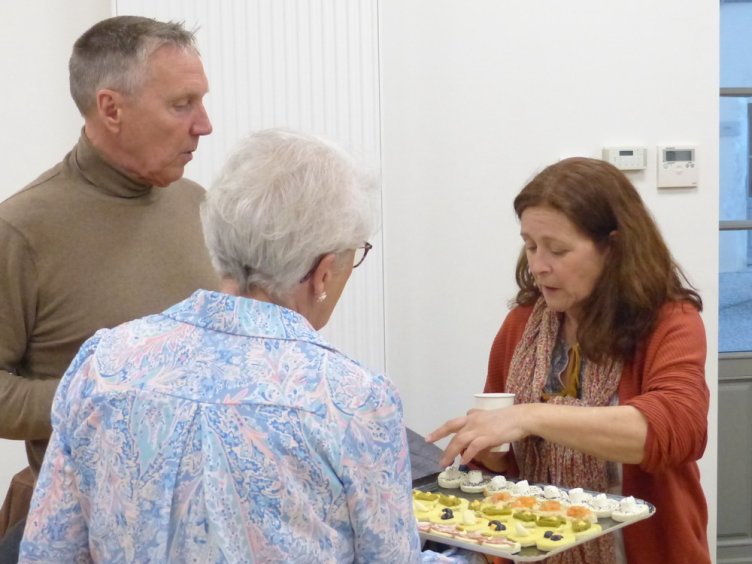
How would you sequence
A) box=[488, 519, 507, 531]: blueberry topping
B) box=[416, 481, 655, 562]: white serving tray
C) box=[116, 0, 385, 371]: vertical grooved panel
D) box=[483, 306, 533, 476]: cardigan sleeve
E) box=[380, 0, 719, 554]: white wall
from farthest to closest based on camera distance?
box=[380, 0, 719, 554]: white wall
box=[116, 0, 385, 371]: vertical grooved panel
box=[483, 306, 533, 476]: cardigan sleeve
box=[488, 519, 507, 531]: blueberry topping
box=[416, 481, 655, 562]: white serving tray

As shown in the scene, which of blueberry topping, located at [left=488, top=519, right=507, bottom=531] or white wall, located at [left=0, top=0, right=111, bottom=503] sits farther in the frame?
white wall, located at [left=0, top=0, right=111, bottom=503]

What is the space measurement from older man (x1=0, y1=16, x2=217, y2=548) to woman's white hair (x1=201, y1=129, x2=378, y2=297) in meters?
0.74

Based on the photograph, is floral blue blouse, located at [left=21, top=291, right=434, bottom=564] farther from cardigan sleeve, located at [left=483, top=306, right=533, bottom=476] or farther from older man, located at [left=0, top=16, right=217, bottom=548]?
cardigan sleeve, located at [left=483, top=306, right=533, bottom=476]

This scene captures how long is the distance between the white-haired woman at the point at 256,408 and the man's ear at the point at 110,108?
31.1 inches

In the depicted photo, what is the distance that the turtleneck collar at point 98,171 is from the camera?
1.96 metres

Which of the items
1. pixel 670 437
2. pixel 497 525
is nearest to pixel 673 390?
pixel 670 437

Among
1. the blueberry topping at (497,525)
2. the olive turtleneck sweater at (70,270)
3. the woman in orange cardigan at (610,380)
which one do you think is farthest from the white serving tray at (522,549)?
the olive turtleneck sweater at (70,270)

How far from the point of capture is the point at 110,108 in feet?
6.40

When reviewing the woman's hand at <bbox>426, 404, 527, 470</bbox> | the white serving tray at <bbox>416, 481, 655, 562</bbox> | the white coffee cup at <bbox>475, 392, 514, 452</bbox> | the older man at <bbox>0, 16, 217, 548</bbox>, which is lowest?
the white serving tray at <bbox>416, 481, 655, 562</bbox>

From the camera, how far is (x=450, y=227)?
131 inches

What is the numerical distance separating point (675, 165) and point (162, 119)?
1986 millimetres

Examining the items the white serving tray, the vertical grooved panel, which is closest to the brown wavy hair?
the white serving tray

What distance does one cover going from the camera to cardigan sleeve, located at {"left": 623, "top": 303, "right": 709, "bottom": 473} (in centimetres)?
181

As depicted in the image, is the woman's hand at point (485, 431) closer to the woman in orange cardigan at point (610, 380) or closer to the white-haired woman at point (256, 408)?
the woman in orange cardigan at point (610, 380)
